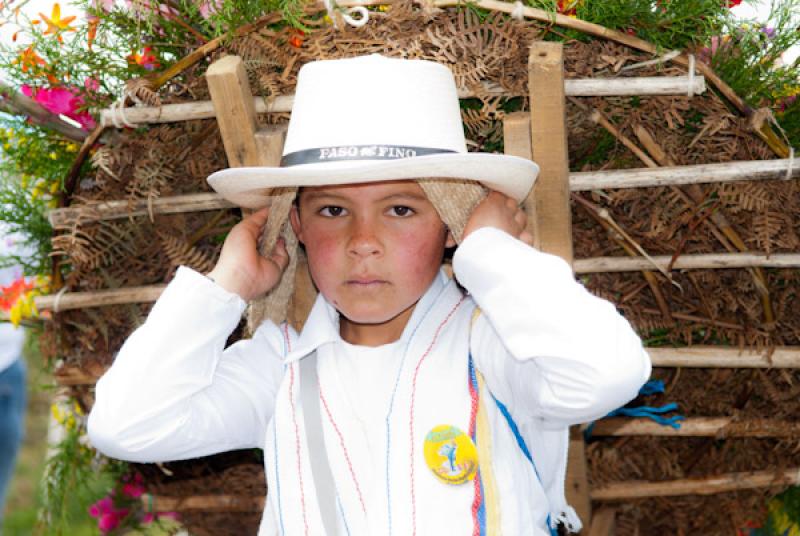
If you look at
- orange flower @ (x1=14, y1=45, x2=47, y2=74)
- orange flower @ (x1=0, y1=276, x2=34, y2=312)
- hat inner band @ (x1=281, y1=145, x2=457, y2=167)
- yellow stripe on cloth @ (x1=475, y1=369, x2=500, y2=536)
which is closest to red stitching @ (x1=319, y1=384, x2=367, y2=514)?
yellow stripe on cloth @ (x1=475, y1=369, x2=500, y2=536)

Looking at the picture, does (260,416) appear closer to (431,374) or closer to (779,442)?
(431,374)

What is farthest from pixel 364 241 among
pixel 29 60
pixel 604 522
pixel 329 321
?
pixel 604 522

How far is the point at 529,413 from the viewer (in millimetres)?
1682

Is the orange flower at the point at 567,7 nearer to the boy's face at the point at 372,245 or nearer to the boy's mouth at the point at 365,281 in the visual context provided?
the boy's face at the point at 372,245

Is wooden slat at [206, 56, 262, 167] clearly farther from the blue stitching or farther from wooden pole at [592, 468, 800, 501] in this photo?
wooden pole at [592, 468, 800, 501]

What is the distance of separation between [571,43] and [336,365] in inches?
29.5

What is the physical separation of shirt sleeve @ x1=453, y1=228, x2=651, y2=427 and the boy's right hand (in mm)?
429

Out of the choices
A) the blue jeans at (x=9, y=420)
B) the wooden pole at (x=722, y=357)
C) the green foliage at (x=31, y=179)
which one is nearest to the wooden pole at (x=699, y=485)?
the wooden pole at (x=722, y=357)

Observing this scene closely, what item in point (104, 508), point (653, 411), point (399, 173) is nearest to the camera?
point (399, 173)

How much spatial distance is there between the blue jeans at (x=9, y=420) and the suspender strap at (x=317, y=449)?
146cm

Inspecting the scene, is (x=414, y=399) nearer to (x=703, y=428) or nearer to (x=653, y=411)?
(x=653, y=411)

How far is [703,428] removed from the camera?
7.22ft

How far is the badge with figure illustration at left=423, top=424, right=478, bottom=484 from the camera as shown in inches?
63.9

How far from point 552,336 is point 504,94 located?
1.83 ft
